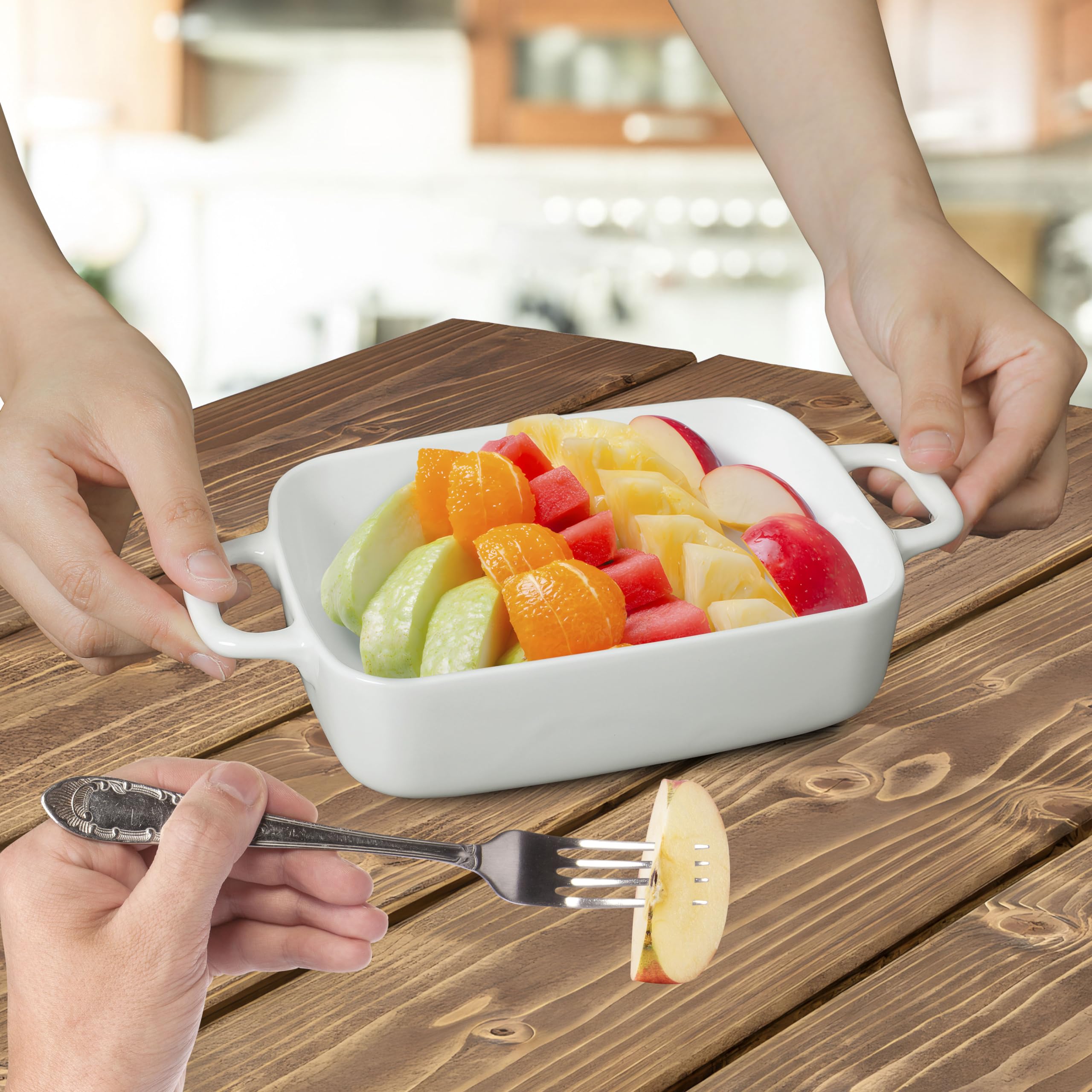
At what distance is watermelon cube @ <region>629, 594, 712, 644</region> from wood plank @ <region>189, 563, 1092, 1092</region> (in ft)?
0.27

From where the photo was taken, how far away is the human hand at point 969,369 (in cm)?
84

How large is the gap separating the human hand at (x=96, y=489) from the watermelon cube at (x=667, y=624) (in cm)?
22

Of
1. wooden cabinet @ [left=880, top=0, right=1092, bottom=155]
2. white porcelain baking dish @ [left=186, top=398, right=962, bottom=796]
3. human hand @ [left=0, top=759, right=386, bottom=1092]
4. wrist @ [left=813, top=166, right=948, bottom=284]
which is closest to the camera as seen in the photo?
human hand @ [left=0, top=759, right=386, bottom=1092]

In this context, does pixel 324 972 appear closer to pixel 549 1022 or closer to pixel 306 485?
pixel 549 1022

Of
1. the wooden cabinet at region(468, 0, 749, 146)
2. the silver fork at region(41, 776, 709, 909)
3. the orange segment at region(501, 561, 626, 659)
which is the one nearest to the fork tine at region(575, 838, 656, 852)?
the silver fork at region(41, 776, 709, 909)

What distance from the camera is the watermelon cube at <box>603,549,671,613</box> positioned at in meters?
0.72

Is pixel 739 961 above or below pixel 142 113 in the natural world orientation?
below

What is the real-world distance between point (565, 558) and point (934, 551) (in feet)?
1.27

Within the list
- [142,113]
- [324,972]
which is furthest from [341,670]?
[142,113]

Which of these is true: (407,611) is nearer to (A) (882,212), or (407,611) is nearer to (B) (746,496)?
(B) (746,496)

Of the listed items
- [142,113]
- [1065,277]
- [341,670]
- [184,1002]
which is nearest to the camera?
[184,1002]

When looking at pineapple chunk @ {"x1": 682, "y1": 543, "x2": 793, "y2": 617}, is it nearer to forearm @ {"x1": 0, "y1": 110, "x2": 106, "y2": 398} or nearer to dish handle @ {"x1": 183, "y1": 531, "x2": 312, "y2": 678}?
dish handle @ {"x1": 183, "y1": 531, "x2": 312, "y2": 678}

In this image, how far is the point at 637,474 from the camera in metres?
0.80

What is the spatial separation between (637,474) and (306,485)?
219 mm
